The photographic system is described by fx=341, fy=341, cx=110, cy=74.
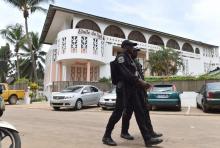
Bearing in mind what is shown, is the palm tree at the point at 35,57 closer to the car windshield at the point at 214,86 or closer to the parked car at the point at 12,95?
the parked car at the point at 12,95

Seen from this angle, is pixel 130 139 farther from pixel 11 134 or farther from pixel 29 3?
pixel 29 3

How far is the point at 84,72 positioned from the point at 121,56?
1291 inches

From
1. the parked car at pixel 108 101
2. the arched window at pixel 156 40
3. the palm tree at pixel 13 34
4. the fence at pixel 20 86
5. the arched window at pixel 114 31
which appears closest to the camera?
the parked car at pixel 108 101

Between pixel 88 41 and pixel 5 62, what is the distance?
3246 centimetres

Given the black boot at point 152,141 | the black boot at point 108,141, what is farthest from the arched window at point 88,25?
the black boot at point 152,141

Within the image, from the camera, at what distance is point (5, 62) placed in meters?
62.2

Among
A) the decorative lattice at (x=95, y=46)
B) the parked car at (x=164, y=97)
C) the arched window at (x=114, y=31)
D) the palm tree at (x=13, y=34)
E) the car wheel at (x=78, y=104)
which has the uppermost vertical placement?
the palm tree at (x=13, y=34)

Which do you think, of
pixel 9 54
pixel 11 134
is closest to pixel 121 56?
pixel 11 134

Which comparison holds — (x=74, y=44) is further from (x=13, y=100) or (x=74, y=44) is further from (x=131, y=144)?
(x=131, y=144)

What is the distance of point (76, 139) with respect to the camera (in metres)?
7.30

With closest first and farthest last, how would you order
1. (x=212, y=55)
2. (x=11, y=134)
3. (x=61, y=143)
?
(x=11, y=134)
(x=61, y=143)
(x=212, y=55)

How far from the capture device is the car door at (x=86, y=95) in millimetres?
19597

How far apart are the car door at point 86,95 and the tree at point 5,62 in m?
42.1

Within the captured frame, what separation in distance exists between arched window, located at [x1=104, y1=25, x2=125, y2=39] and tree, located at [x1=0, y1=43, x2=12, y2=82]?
26.0 m
